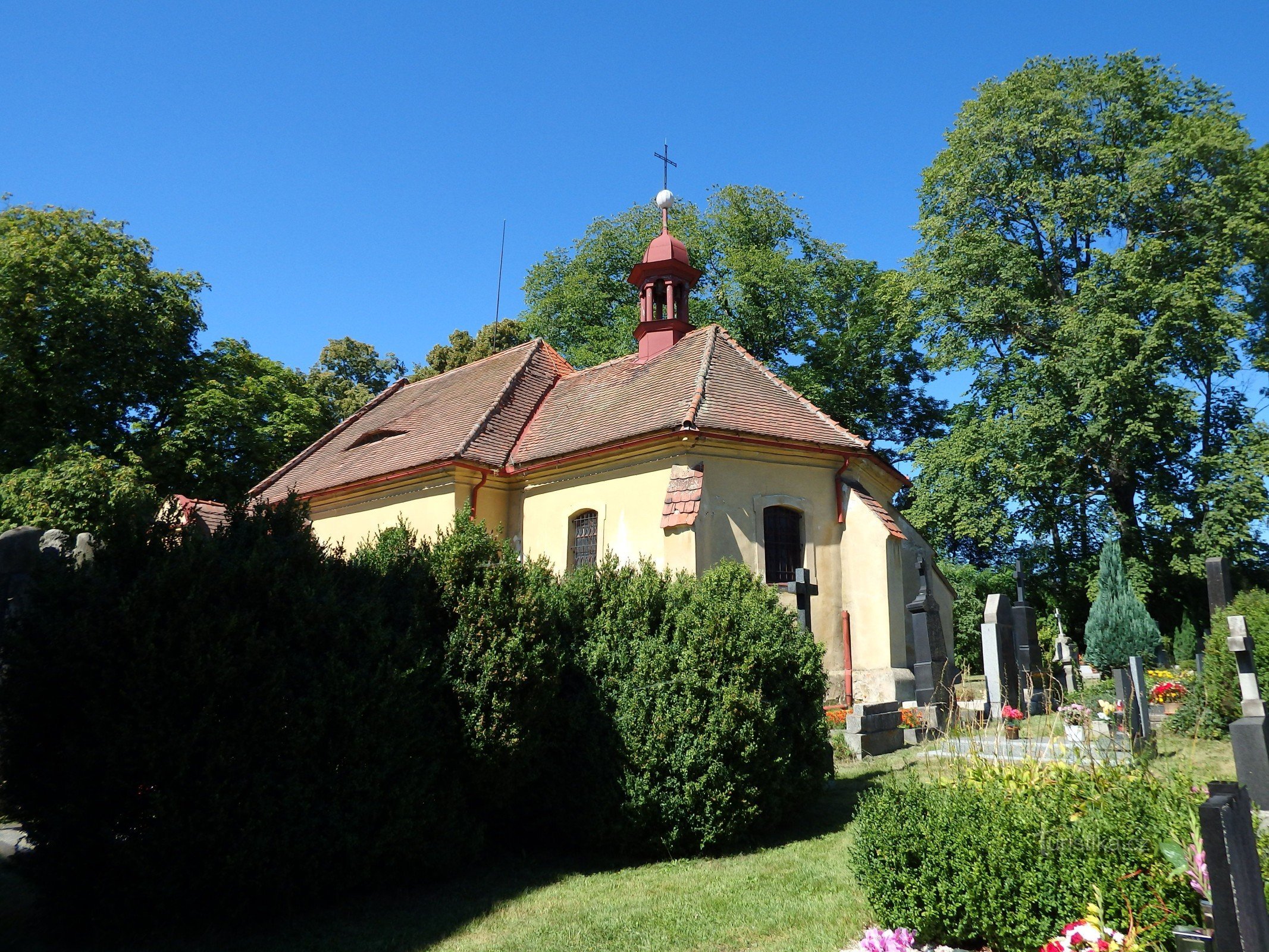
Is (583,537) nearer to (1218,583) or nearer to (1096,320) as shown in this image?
(1218,583)

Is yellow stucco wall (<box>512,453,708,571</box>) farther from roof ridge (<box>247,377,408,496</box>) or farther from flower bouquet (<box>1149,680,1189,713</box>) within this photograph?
flower bouquet (<box>1149,680,1189,713</box>)

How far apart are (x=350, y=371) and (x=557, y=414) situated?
901 inches

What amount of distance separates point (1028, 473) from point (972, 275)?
20.5ft

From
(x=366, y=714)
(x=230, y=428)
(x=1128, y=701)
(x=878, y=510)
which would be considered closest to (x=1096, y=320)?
(x=878, y=510)

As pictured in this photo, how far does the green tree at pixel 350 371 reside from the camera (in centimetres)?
3681

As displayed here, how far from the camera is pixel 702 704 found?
25.0 feet

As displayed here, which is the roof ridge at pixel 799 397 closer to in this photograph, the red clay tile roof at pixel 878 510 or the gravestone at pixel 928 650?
the red clay tile roof at pixel 878 510

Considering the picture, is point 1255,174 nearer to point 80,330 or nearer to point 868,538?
point 868,538

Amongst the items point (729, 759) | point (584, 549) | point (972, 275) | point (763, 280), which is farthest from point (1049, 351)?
point (729, 759)

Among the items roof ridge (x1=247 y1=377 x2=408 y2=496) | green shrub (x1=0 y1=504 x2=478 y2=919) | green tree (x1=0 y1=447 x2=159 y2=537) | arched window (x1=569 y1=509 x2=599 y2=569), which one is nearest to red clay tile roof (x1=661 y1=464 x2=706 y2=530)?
arched window (x1=569 y1=509 x2=599 y2=569)

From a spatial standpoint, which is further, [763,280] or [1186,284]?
[763,280]

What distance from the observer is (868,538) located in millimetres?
16406

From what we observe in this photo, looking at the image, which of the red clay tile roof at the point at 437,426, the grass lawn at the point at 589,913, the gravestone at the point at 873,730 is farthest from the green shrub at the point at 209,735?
the red clay tile roof at the point at 437,426

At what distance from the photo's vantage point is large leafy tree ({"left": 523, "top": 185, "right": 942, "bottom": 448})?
2945cm
